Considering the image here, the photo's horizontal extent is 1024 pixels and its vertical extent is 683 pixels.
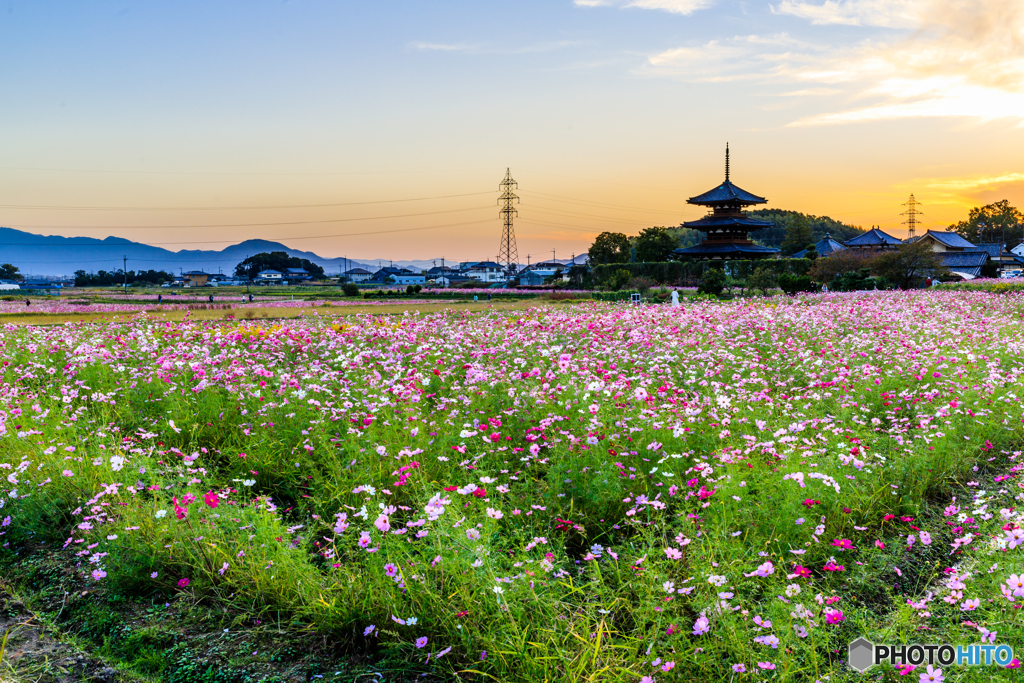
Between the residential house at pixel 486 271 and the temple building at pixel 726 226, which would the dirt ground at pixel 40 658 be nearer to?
the temple building at pixel 726 226

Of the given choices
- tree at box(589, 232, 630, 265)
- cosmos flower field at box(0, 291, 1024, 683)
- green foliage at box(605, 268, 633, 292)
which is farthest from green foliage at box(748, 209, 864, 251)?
cosmos flower field at box(0, 291, 1024, 683)

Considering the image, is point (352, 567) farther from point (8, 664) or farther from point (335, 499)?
point (8, 664)

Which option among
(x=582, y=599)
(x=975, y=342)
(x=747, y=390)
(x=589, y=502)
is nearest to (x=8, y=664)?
(x=582, y=599)

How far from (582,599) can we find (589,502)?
3.25 feet

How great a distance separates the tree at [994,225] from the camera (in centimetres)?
11362

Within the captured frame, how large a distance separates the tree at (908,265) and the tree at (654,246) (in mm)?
33351

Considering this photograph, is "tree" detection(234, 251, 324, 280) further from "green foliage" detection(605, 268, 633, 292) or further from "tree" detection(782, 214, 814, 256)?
"green foliage" detection(605, 268, 633, 292)

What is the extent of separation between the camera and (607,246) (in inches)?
2852

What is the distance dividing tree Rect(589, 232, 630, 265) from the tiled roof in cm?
1555

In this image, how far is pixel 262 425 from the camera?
234 inches

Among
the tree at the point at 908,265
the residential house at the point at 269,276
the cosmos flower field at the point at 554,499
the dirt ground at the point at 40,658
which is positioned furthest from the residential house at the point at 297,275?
the dirt ground at the point at 40,658

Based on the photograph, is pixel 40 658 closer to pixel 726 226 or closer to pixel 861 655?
pixel 861 655

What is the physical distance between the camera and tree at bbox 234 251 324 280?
11744cm

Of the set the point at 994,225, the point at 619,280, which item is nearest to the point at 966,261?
the point at 619,280
